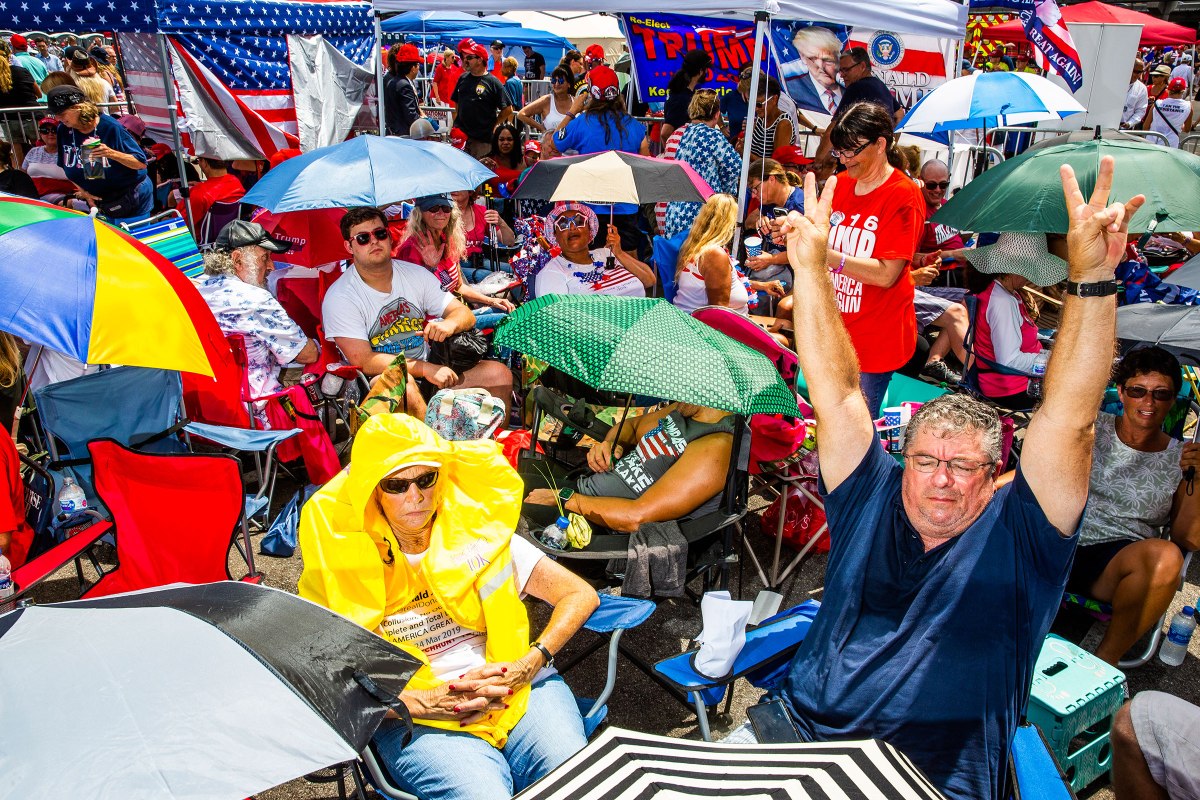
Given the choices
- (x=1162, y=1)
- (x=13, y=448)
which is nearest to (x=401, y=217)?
(x=13, y=448)

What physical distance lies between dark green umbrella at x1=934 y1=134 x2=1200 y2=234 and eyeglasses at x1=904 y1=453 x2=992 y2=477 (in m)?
2.52

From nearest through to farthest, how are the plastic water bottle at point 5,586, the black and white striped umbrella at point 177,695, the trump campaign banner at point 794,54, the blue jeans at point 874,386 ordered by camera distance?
the black and white striped umbrella at point 177,695 < the plastic water bottle at point 5,586 < the blue jeans at point 874,386 < the trump campaign banner at point 794,54

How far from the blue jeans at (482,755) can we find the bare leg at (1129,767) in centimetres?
144

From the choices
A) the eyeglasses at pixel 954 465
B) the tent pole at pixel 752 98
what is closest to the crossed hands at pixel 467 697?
the eyeglasses at pixel 954 465

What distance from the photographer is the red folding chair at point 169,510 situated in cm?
342

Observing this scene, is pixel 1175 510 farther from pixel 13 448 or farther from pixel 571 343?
pixel 13 448

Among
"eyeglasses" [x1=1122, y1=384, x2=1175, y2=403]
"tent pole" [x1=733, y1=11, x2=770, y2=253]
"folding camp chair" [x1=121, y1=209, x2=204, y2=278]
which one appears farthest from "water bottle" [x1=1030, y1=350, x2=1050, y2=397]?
"folding camp chair" [x1=121, y1=209, x2=204, y2=278]

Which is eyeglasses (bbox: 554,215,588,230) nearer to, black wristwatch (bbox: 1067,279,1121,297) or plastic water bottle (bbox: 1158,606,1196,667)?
plastic water bottle (bbox: 1158,606,1196,667)

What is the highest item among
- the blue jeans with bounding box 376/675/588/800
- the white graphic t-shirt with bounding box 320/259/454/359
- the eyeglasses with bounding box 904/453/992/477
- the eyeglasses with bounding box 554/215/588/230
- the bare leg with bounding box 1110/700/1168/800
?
the eyeglasses with bounding box 904/453/992/477

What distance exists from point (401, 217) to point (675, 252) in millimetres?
2568

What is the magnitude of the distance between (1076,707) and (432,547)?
212 centimetres

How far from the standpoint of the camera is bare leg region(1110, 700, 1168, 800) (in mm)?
2229

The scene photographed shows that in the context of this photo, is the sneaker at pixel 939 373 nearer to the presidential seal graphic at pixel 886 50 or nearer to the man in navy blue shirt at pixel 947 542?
the man in navy blue shirt at pixel 947 542

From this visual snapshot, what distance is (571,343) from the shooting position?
3271 mm
